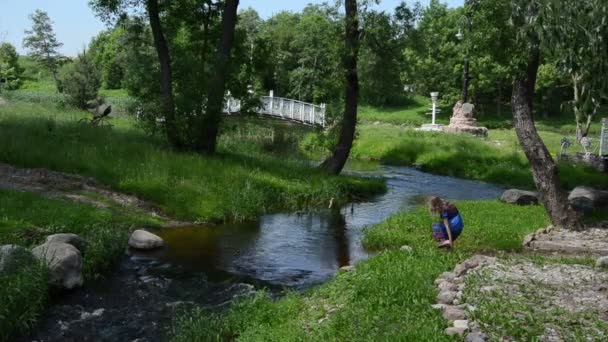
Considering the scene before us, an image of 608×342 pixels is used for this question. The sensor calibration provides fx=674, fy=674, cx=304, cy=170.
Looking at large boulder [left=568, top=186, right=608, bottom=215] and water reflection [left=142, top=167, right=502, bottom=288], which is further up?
large boulder [left=568, top=186, right=608, bottom=215]

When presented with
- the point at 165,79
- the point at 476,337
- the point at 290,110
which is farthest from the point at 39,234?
the point at 290,110

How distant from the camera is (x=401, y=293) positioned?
7.99m

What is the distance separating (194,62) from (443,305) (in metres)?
14.2

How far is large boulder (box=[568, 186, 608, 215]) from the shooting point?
53.2 ft

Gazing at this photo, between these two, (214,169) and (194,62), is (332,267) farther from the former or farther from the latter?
(194,62)

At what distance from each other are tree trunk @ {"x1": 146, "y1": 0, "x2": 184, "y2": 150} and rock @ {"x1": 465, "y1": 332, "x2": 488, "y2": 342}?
14.5 metres

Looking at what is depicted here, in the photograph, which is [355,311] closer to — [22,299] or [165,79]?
[22,299]

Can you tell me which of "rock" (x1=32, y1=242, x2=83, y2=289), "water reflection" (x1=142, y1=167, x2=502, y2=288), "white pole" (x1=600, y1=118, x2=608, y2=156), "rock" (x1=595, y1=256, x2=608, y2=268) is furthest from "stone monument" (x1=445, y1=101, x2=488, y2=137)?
"rock" (x1=32, y1=242, x2=83, y2=289)

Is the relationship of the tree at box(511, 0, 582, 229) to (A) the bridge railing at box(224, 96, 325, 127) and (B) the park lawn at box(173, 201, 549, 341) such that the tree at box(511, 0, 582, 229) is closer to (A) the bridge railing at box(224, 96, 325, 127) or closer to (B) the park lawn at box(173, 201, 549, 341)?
(B) the park lawn at box(173, 201, 549, 341)

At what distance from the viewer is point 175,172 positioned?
1714 centimetres

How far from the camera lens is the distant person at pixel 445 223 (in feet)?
36.9

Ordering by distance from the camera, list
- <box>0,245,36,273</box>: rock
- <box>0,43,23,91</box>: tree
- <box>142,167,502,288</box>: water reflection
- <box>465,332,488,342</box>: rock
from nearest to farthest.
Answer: <box>465,332,488,342</box>: rock → <box>0,245,36,273</box>: rock → <box>142,167,502,288</box>: water reflection → <box>0,43,23,91</box>: tree

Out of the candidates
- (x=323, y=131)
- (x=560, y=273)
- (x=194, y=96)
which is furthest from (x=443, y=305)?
(x=323, y=131)

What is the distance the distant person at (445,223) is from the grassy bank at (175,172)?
5711 millimetres
